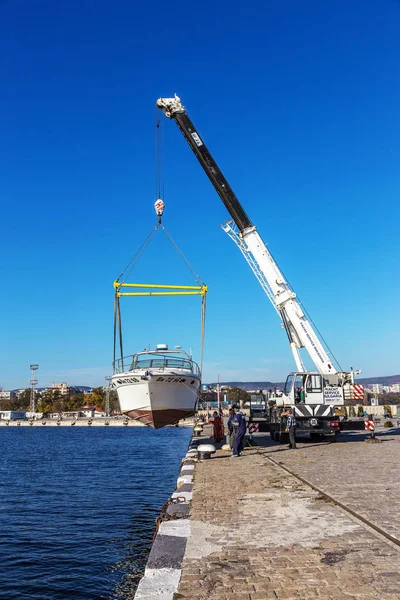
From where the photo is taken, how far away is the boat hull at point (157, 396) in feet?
65.3

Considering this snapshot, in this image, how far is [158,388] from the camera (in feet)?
65.4

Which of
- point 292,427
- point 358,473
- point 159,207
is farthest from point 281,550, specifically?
point 159,207

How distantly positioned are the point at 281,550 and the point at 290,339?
16.6 meters

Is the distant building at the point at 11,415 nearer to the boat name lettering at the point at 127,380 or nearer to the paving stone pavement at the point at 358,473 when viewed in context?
the boat name lettering at the point at 127,380

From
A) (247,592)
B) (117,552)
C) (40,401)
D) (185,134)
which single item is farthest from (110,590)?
(40,401)

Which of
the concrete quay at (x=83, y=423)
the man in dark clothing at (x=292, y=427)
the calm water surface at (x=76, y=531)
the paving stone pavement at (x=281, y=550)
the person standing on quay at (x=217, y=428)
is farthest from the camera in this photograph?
the concrete quay at (x=83, y=423)

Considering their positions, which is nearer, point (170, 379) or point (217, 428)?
point (170, 379)

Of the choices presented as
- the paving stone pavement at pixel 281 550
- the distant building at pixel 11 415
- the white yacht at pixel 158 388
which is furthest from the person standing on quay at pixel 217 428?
the distant building at pixel 11 415

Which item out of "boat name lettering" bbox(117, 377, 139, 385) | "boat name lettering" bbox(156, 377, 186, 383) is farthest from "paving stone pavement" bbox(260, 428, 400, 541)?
"boat name lettering" bbox(117, 377, 139, 385)

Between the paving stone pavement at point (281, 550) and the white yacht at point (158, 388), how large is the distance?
9.78m

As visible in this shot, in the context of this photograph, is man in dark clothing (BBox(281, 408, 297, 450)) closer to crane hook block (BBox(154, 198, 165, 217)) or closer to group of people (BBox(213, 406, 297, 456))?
group of people (BBox(213, 406, 297, 456))

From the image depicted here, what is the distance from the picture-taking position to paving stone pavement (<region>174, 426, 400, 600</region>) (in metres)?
4.65

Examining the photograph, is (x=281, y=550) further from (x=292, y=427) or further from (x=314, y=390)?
(x=314, y=390)

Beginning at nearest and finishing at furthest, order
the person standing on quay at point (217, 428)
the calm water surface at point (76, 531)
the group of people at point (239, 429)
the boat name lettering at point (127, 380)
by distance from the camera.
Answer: the calm water surface at point (76, 531) → the group of people at point (239, 429) → the boat name lettering at point (127, 380) → the person standing on quay at point (217, 428)
